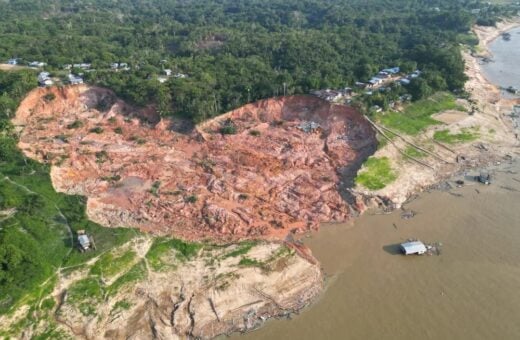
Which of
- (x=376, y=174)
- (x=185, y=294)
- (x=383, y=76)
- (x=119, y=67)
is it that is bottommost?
(x=185, y=294)

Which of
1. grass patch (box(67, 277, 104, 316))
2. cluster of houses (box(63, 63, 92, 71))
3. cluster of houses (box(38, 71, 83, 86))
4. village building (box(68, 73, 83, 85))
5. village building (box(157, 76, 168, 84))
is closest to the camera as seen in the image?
grass patch (box(67, 277, 104, 316))

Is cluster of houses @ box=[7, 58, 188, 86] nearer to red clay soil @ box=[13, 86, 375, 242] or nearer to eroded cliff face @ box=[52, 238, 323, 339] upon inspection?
red clay soil @ box=[13, 86, 375, 242]

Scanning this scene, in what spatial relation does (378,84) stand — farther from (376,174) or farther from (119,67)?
(119,67)

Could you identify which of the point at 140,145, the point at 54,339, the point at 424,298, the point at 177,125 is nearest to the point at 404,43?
the point at 177,125

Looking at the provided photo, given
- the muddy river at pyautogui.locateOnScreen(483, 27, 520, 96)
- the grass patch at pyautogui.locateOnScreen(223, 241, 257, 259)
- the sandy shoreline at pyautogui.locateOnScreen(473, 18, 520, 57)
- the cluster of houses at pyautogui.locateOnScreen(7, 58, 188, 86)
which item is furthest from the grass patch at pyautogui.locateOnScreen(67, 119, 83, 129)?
the sandy shoreline at pyautogui.locateOnScreen(473, 18, 520, 57)

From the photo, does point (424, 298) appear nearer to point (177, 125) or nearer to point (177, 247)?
point (177, 247)

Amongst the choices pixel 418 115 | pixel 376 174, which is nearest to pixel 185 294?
pixel 376 174

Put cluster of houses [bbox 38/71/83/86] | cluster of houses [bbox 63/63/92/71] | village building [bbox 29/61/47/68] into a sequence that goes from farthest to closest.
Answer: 1. village building [bbox 29/61/47/68]
2. cluster of houses [bbox 63/63/92/71]
3. cluster of houses [bbox 38/71/83/86]
